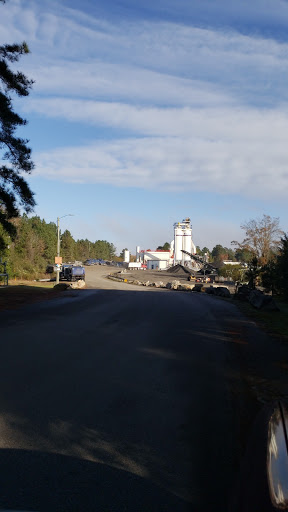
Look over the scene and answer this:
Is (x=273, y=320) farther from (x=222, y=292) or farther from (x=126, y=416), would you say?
(x=222, y=292)

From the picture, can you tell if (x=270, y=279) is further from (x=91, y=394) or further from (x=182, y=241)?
(x=182, y=241)

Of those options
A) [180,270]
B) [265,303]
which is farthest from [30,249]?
[265,303]

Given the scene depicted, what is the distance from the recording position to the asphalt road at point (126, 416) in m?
3.83

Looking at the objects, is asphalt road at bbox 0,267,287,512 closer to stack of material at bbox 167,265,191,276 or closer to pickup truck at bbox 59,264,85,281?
pickup truck at bbox 59,264,85,281

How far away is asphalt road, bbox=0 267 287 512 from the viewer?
151 inches

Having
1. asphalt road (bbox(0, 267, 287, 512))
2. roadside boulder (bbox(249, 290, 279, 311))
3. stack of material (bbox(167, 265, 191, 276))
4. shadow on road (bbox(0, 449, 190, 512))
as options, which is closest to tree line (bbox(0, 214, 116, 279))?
roadside boulder (bbox(249, 290, 279, 311))

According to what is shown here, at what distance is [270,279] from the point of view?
2898 centimetres

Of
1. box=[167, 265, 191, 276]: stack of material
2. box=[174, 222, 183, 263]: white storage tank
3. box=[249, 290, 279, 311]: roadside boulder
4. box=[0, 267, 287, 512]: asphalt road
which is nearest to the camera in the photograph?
box=[0, 267, 287, 512]: asphalt road

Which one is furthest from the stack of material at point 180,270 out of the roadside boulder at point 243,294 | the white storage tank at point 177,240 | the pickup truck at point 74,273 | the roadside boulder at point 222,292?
the roadside boulder at point 243,294

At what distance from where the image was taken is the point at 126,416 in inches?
225

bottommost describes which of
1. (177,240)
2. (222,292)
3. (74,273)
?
(222,292)

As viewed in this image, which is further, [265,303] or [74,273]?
[74,273]

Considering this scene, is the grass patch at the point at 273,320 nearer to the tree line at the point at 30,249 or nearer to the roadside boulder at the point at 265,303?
the roadside boulder at the point at 265,303

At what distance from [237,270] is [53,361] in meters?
69.5
